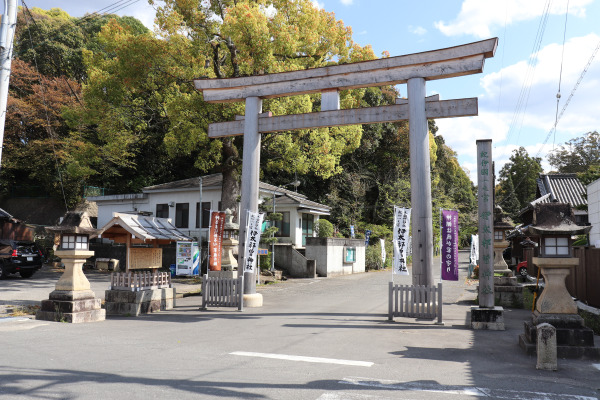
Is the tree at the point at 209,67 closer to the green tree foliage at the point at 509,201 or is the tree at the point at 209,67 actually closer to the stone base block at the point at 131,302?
the stone base block at the point at 131,302

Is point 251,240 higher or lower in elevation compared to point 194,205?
lower

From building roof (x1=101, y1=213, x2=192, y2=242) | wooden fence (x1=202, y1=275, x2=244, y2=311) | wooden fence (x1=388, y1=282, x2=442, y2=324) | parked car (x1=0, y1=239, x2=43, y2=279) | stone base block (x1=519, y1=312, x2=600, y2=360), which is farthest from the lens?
parked car (x1=0, y1=239, x2=43, y2=279)

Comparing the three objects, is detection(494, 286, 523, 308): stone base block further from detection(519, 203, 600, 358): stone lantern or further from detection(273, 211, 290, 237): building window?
detection(273, 211, 290, 237): building window

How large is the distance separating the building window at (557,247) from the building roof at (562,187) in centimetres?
2025

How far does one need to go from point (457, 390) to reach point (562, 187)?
2671 centimetres

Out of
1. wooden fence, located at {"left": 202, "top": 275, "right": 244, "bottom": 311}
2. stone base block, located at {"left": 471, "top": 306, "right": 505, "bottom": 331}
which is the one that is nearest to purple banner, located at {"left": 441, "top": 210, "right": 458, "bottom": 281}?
stone base block, located at {"left": 471, "top": 306, "right": 505, "bottom": 331}

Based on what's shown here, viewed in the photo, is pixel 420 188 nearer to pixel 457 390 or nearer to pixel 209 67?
pixel 457 390

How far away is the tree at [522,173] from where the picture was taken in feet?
176

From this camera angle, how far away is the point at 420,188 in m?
11.0

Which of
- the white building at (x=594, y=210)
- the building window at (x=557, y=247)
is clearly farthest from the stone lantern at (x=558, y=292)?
the white building at (x=594, y=210)

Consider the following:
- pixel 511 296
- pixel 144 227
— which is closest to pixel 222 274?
pixel 144 227

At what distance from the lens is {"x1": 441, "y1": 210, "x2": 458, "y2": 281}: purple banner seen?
11180mm

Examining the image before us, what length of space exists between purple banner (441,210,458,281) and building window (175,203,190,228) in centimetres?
1916

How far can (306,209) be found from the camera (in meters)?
27.6
